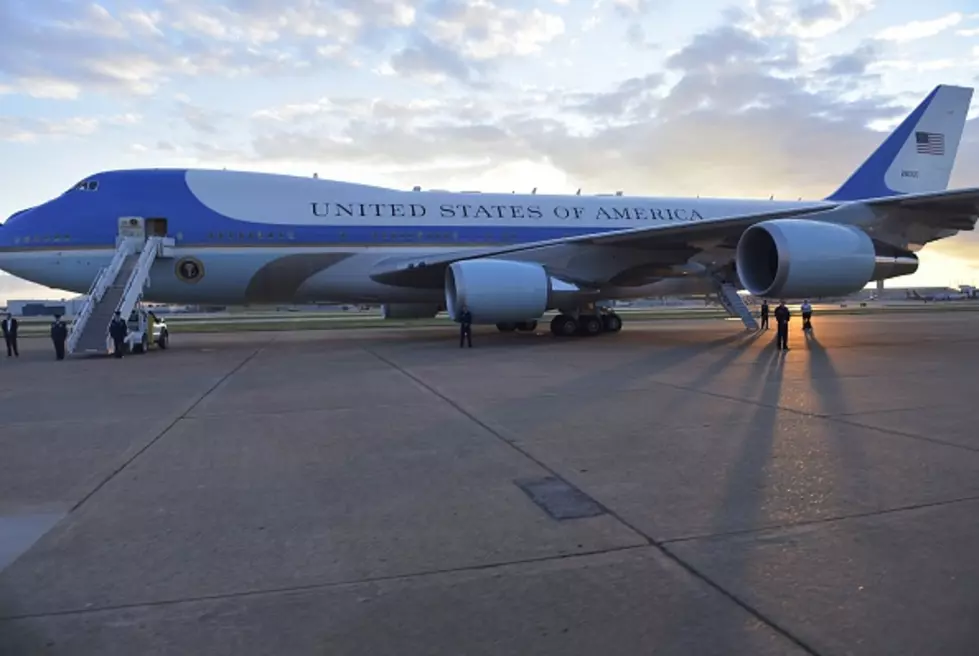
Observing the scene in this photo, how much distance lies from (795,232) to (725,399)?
598 centimetres

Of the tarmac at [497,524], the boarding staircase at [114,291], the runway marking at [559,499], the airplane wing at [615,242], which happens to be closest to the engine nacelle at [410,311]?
the airplane wing at [615,242]

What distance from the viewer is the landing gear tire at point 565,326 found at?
57.6 ft

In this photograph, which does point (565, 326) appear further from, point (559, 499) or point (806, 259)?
point (559, 499)

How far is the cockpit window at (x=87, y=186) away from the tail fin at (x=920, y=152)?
61.4 ft

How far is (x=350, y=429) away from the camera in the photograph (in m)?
5.89

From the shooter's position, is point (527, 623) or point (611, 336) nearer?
point (527, 623)

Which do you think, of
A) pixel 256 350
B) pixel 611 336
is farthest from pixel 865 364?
pixel 256 350

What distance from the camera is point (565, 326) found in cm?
1761

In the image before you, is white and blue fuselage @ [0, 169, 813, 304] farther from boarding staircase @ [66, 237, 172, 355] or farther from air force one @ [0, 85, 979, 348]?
boarding staircase @ [66, 237, 172, 355]

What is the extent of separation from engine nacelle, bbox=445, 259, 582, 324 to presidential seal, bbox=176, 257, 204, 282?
18.0 feet

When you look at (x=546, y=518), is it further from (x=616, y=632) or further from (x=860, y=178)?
(x=860, y=178)

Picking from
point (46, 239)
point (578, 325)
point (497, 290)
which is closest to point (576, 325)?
point (578, 325)

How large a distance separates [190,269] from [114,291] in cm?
157

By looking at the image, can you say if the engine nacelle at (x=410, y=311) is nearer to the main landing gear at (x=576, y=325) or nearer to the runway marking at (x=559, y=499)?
the main landing gear at (x=576, y=325)
